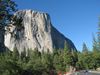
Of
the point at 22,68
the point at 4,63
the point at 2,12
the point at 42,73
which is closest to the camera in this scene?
the point at 2,12

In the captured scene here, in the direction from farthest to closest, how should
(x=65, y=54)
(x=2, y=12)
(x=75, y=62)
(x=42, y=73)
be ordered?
1. (x=75, y=62)
2. (x=65, y=54)
3. (x=42, y=73)
4. (x=2, y=12)

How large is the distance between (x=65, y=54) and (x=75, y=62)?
10.8 metres

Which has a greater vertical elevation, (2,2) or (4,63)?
(2,2)

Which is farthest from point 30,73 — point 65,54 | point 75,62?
point 75,62

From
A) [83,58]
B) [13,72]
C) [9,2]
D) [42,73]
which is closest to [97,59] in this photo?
[83,58]

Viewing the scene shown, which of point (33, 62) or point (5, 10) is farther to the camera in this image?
point (33, 62)

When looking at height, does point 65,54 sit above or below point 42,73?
above

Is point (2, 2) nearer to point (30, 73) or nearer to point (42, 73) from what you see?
point (30, 73)

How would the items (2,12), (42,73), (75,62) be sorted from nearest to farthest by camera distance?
(2,12) < (42,73) < (75,62)

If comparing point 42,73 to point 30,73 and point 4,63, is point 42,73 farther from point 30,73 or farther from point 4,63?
point 4,63

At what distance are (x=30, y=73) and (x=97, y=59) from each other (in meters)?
64.1

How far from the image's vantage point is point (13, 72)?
47406mm

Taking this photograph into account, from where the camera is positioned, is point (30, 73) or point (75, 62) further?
point (75, 62)

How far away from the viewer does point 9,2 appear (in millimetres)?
21469
